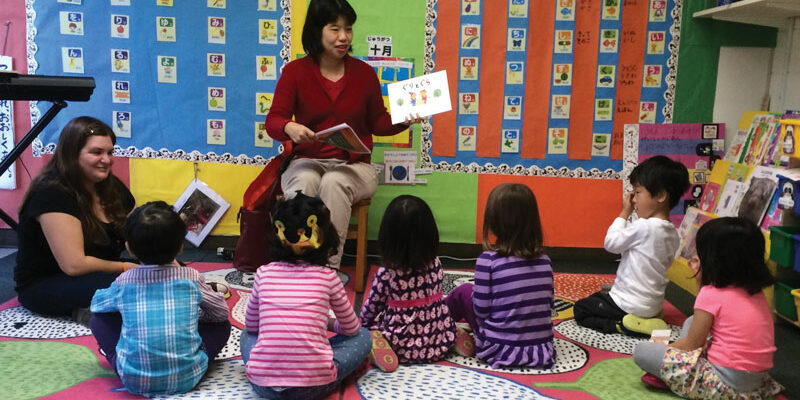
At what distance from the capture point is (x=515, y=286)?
87.0 inches

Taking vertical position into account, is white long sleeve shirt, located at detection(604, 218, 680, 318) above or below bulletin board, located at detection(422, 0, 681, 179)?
below

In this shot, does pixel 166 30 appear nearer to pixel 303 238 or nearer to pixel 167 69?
pixel 167 69

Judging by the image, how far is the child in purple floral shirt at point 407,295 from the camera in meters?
2.15

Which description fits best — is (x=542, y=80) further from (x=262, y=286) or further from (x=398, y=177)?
(x=262, y=286)

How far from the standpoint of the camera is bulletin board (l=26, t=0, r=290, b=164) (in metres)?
3.71

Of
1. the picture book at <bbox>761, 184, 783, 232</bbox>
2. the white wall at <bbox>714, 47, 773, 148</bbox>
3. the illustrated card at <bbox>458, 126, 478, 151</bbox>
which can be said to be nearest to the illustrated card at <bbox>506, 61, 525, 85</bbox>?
the illustrated card at <bbox>458, 126, 478, 151</bbox>

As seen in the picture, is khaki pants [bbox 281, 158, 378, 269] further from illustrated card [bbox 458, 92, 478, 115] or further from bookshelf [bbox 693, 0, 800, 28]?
bookshelf [bbox 693, 0, 800, 28]

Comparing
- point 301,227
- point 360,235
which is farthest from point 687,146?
point 301,227

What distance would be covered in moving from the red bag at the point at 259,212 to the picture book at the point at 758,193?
2.20 metres

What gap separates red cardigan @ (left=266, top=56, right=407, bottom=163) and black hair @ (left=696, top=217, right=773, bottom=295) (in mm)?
1666

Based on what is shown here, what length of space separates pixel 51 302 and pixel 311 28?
1661 millimetres

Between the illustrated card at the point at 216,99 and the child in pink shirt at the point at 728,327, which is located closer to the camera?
the child in pink shirt at the point at 728,327

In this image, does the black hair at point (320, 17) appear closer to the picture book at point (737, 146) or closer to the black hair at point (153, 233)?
the black hair at point (153, 233)

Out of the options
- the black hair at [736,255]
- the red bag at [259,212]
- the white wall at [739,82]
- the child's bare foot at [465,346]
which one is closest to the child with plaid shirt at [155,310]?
the child's bare foot at [465,346]
